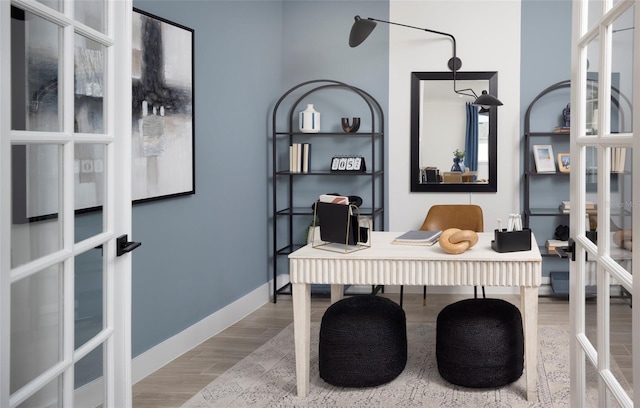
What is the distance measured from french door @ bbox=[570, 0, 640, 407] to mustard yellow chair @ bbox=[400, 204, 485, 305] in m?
3.04

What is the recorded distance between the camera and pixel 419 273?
3422 millimetres

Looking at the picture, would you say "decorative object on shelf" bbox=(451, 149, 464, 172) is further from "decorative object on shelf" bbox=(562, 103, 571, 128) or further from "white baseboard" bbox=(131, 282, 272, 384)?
"white baseboard" bbox=(131, 282, 272, 384)

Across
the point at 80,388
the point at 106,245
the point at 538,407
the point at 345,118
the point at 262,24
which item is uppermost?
the point at 262,24

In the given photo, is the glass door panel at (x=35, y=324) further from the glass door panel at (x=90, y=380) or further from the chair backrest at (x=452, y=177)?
the chair backrest at (x=452, y=177)

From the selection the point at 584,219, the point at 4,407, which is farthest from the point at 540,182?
the point at 4,407

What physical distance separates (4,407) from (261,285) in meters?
3.99

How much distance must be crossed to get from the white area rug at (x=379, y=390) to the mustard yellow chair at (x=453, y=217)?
1.44 m

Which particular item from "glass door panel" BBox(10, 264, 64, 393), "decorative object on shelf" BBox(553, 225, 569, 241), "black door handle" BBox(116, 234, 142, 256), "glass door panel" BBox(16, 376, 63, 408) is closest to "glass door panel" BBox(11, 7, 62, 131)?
"glass door panel" BBox(10, 264, 64, 393)

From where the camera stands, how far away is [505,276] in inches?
133

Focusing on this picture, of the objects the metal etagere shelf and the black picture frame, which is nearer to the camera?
the black picture frame

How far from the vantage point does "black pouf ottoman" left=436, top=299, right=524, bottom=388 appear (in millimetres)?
3436

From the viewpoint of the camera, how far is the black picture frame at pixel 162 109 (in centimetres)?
370

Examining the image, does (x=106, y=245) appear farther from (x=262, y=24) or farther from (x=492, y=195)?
(x=492, y=195)

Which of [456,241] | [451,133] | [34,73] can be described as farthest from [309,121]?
[34,73]
